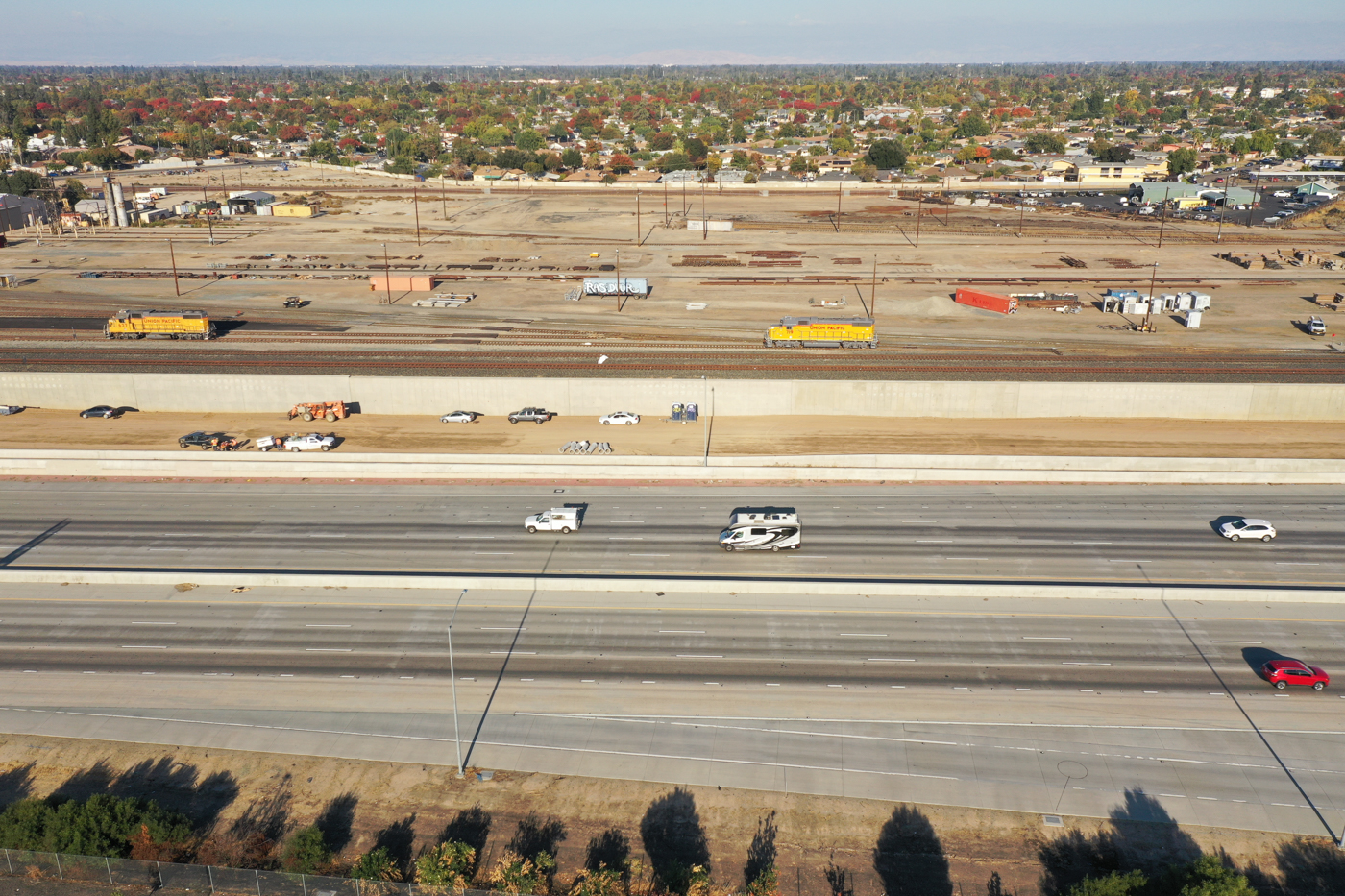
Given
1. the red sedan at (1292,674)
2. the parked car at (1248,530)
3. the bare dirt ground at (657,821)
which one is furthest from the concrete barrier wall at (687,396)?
the bare dirt ground at (657,821)

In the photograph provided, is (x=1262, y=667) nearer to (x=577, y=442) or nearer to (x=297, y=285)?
(x=577, y=442)

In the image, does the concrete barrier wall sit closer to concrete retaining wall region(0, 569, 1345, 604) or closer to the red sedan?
concrete retaining wall region(0, 569, 1345, 604)

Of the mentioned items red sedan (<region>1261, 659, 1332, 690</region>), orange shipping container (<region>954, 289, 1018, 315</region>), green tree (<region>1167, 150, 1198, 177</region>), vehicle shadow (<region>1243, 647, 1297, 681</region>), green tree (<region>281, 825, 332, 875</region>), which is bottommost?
green tree (<region>281, 825, 332, 875</region>)

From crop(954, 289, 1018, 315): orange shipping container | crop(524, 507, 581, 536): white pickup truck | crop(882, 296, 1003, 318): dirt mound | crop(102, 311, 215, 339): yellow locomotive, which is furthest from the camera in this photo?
crop(882, 296, 1003, 318): dirt mound

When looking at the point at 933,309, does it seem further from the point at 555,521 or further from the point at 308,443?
the point at 308,443

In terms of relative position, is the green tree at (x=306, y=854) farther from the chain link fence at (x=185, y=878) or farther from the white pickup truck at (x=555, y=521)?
the white pickup truck at (x=555, y=521)

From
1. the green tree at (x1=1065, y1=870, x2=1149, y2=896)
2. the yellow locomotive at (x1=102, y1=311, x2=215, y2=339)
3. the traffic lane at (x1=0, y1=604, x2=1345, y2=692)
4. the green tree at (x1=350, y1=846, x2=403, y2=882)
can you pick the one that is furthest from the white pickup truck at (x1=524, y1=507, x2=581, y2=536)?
the yellow locomotive at (x1=102, y1=311, x2=215, y2=339)

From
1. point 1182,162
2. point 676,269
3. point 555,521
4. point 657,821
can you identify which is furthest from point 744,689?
point 1182,162
